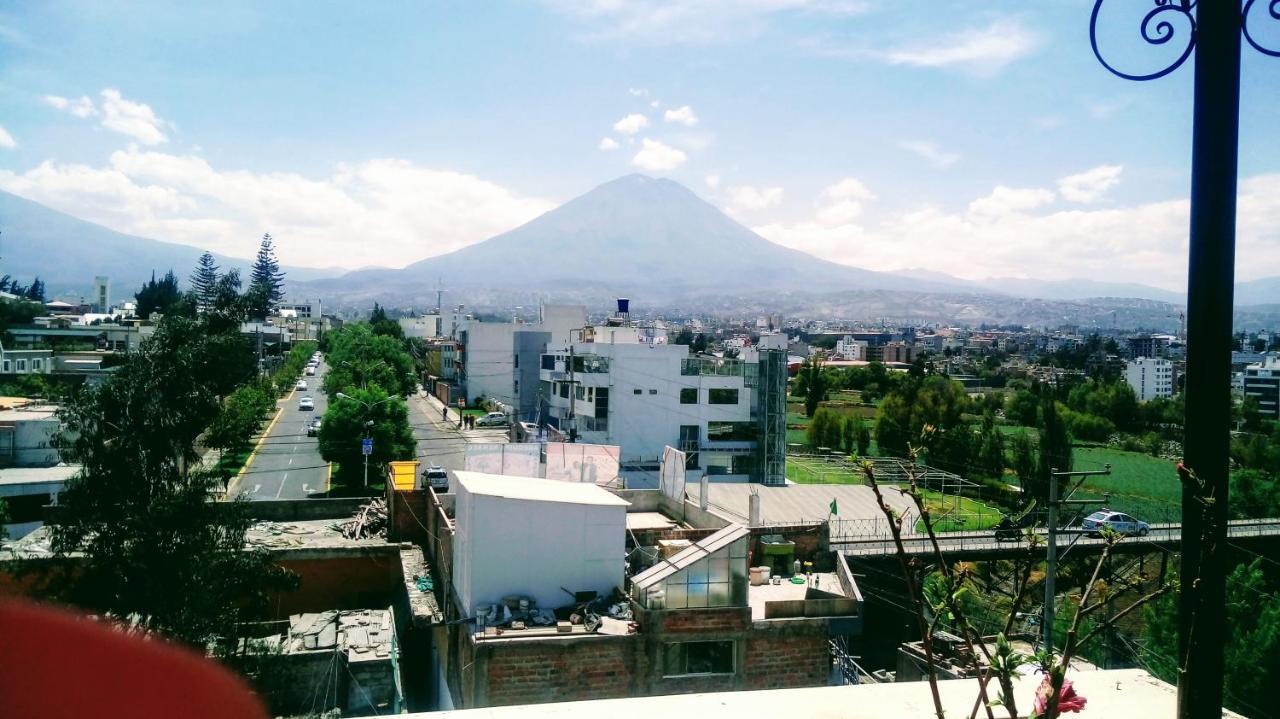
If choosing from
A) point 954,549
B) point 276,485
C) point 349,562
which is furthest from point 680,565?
point 276,485

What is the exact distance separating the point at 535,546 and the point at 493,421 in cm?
2341

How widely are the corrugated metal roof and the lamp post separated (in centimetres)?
585

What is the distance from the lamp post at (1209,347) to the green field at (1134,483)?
21.7 m

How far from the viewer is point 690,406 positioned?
2275 centimetres

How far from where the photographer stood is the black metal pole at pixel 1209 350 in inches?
46.9

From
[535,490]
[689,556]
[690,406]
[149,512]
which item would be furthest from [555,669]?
[690,406]

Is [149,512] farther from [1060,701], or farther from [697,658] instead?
[1060,701]

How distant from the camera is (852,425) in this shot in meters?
29.6

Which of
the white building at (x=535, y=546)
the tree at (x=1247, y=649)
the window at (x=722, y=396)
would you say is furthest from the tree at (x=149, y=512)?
the window at (x=722, y=396)

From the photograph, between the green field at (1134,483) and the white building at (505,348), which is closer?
the green field at (1134,483)

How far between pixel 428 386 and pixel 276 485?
29.3 m

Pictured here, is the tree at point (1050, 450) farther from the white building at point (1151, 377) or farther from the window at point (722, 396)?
the white building at point (1151, 377)

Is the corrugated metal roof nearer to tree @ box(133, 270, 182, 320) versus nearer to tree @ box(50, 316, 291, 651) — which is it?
tree @ box(50, 316, 291, 651)

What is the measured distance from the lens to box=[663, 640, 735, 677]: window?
7.02 metres
